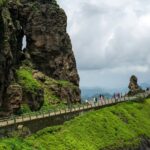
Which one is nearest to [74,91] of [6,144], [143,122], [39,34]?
[39,34]

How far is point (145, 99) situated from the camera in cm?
15050

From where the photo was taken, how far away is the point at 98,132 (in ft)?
324

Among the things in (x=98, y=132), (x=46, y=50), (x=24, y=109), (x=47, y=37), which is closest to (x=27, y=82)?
(x=24, y=109)

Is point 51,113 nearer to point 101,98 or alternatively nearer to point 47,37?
Answer: point 101,98

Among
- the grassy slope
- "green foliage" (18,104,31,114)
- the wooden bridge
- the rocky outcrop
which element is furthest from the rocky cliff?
the grassy slope

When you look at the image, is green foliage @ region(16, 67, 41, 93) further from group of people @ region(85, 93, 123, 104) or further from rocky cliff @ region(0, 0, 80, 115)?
group of people @ region(85, 93, 123, 104)

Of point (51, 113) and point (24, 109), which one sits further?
point (24, 109)

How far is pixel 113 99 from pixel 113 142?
43822mm

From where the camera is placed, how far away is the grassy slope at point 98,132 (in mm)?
76500

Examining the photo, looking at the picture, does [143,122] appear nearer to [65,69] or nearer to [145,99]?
[145,99]

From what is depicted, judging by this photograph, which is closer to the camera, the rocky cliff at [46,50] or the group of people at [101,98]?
the group of people at [101,98]

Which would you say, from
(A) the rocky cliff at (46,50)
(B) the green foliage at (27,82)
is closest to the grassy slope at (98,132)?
(B) the green foliage at (27,82)

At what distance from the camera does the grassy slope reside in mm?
76500

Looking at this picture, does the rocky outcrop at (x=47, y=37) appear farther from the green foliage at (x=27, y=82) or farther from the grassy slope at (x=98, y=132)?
the grassy slope at (x=98, y=132)
